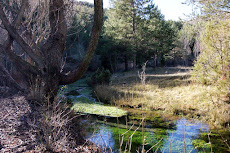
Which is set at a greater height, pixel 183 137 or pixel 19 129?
pixel 19 129

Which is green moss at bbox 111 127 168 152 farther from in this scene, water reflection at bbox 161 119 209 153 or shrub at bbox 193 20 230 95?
shrub at bbox 193 20 230 95

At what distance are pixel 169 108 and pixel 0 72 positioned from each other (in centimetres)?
668

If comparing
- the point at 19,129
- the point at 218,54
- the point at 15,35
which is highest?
the point at 15,35

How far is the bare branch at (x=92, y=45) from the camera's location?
4.86 meters

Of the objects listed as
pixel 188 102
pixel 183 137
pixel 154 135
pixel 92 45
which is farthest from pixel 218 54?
pixel 92 45

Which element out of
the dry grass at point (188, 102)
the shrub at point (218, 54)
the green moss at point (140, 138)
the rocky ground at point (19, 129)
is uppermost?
the shrub at point (218, 54)

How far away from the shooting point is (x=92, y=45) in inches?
203

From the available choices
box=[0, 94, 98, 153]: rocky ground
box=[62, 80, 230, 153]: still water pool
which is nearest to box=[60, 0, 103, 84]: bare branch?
box=[0, 94, 98, 153]: rocky ground

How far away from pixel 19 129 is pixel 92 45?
101 inches

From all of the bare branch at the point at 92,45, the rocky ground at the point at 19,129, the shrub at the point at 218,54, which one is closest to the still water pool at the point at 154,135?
the rocky ground at the point at 19,129

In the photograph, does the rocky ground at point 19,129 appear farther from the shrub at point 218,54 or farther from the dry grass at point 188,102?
the shrub at point 218,54

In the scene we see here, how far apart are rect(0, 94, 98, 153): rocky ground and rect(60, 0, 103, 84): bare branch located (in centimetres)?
122

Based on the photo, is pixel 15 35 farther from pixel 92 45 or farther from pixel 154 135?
pixel 154 135

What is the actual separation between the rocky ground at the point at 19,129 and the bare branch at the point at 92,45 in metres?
1.22
